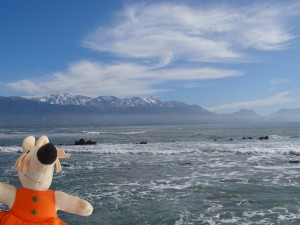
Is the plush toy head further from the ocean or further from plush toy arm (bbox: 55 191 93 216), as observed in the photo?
the ocean

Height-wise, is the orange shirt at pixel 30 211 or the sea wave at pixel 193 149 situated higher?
the orange shirt at pixel 30 211

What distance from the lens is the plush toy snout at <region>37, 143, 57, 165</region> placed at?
315 centimetres

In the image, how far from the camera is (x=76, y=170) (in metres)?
21.0

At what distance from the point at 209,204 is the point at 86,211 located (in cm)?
966

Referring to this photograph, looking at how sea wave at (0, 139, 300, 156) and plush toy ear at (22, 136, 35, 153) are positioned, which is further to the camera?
sea wave at (0, 139, 300, 156)

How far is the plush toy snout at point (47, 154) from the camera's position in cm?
315

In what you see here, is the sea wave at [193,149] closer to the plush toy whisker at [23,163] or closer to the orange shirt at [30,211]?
the orange shirt at [30,211]

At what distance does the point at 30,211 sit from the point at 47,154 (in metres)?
0.60

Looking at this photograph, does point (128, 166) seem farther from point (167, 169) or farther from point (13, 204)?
point (13, 204)

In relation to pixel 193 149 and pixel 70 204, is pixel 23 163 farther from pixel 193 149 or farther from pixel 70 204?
pixel 193 149

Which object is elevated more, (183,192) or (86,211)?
(86,211)

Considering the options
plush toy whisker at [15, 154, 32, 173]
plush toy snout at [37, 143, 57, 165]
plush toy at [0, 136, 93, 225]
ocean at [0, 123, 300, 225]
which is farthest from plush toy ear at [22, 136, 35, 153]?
ocean at [0, 123, 300, 225]

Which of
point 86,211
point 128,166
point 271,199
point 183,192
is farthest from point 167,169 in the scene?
point 86,211

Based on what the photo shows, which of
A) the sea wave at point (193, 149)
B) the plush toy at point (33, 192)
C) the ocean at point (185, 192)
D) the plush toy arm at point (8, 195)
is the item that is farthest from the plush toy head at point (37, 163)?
the sea wave at point (193, 149)
